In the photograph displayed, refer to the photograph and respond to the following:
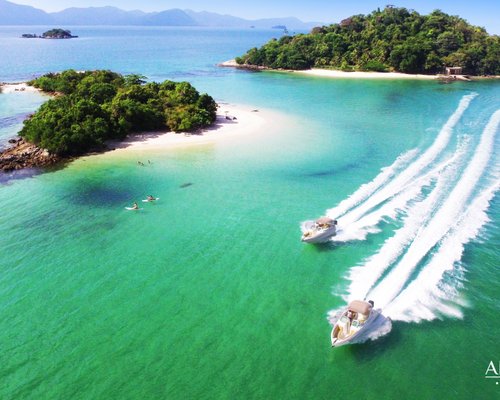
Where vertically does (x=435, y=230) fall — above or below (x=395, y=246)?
above

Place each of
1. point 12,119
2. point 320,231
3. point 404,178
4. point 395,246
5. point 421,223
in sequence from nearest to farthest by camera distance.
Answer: point 395,246, point 320,231, point 421,223, point 404,178, point 12,119

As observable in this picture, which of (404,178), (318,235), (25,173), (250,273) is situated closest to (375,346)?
(250,273)

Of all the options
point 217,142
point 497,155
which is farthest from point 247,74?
point 497,155

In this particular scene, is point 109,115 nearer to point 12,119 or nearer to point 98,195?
point 98,195

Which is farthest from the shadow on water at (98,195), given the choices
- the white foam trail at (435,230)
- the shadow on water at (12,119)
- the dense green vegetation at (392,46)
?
the dense green vegetation at (392,46)

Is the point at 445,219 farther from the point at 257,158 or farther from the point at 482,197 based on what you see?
the point at 257,158

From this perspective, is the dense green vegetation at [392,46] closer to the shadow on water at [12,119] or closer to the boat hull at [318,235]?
the shadow on water at [12,119]
